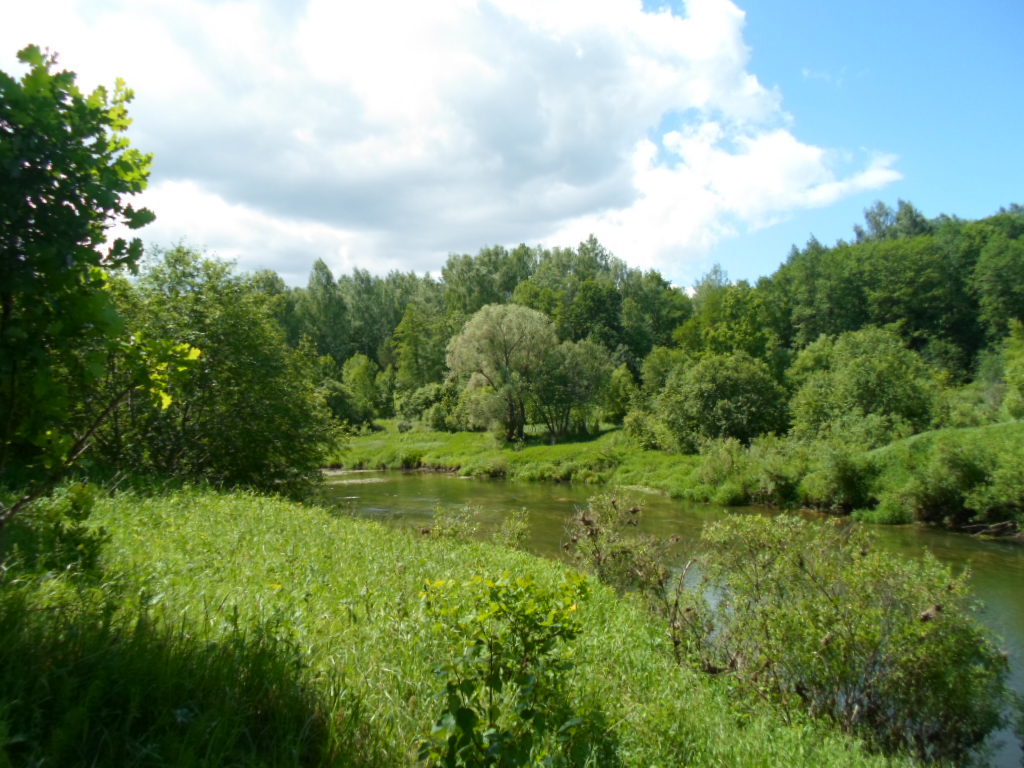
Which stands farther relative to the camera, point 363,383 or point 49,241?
point 363,383

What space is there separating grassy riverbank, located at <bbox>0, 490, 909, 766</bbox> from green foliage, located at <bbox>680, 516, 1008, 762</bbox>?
0.98m

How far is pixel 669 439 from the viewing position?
38812mm

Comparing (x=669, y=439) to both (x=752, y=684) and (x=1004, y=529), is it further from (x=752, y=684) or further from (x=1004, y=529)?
(x=752, y=684)

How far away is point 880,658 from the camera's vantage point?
795cm

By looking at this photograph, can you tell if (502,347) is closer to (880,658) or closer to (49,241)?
(880,658)

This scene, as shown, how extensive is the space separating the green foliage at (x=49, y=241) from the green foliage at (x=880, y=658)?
26.0 ft

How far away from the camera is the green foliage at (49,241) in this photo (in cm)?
308

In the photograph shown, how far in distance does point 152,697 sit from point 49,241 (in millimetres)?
2479

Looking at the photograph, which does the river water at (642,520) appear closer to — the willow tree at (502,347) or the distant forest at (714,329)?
the distant forest at (714,329)

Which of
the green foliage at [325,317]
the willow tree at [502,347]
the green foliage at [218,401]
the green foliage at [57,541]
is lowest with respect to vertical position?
the green foliage at [57,541]

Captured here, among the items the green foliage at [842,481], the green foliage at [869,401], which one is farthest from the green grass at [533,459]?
the green foliage at [869,401]

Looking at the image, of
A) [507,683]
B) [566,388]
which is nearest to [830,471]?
[566,388]

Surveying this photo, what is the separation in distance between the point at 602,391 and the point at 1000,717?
1705 inches

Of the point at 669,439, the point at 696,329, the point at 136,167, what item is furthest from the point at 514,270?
the point at 136,167
